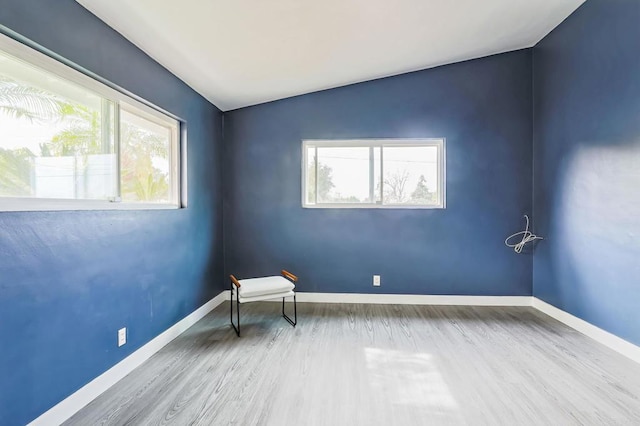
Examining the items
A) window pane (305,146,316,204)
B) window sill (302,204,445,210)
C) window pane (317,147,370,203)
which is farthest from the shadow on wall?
window pane (305,146,316,204)

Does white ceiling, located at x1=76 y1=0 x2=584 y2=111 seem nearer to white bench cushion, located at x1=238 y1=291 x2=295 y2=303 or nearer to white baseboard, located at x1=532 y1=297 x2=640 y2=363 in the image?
white bench cushion, located at x1=238 y1=291 x2=295 y2=303

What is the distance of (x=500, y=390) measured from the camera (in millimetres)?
2025

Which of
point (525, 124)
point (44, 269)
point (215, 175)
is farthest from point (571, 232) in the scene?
point (44, 269)

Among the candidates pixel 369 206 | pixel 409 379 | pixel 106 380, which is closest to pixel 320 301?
pixel 369 206

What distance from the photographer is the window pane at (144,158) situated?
2397mm

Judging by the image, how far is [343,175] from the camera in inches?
155

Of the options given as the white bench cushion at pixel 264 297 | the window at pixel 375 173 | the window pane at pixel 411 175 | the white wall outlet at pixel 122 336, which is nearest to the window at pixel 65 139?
the white wall outlet at pixel 122 336

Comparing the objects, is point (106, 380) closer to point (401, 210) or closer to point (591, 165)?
point (401, 210)

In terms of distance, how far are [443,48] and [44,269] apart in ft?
12.3

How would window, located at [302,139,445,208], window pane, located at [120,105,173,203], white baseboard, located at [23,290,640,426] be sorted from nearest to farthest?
white baseboard, located at [23,290,640,426], window pane, located at [120,105,173,203], window, located at [302,139,445,208]

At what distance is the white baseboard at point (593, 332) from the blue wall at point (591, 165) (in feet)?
0.19

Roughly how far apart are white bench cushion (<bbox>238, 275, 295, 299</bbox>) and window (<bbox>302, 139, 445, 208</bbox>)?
114cm

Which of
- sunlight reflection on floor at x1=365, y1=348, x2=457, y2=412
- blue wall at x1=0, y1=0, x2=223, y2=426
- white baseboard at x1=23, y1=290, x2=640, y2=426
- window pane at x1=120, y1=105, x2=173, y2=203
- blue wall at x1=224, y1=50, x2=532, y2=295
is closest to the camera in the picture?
blue wall at x1=0, y1=0, x2=223, y2=426

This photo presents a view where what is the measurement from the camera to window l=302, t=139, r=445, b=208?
12.7 feet
